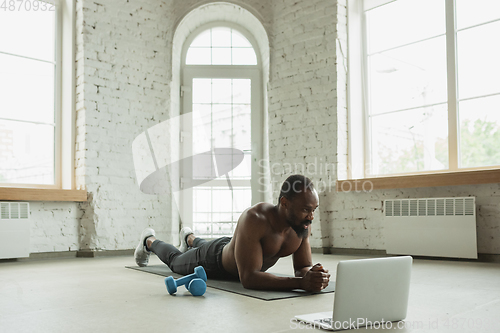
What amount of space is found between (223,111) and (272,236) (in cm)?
399

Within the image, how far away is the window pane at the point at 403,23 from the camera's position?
5090 mm

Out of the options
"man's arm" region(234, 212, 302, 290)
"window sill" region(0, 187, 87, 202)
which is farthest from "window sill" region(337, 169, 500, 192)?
"window sill" region(0, 187, 87, 202)

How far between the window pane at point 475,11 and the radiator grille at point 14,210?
16.0ft

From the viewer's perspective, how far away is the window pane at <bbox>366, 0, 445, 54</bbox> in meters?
5.09

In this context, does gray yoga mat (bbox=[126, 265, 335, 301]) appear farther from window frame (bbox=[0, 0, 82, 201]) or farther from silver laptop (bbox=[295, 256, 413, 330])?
window frame (bbox=[0, 0, 82, 201])

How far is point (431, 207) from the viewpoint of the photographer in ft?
15.0

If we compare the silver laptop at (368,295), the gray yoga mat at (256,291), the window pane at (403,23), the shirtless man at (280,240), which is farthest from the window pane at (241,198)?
the silver laptop at (368,295)

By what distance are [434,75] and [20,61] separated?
15.0ft

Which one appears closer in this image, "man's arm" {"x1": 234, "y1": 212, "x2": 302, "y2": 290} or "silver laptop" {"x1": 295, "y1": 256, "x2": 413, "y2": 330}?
"silver laptop" {"x1": 295, "y1": 256, "x2": 413, "y2": 330}

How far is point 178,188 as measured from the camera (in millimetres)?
6180

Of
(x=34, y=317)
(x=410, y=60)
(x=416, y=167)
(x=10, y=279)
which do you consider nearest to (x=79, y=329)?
(x=34, y=317)

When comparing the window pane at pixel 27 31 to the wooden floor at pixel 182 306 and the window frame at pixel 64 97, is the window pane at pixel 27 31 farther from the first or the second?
the wooden floor at pixel 182 306

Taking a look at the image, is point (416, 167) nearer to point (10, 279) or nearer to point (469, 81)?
point (469, 81)

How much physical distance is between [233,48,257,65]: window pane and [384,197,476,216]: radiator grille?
108 inches
